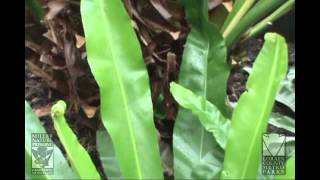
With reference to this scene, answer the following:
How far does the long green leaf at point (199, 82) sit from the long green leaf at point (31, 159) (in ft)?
0.74

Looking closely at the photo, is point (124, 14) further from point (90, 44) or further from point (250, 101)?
point (250, 101)

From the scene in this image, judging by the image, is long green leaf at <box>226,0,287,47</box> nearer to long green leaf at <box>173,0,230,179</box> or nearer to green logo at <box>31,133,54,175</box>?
long green leaf at <box>173,0,230,179</box>

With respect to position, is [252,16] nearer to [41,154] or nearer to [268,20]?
[268,20]

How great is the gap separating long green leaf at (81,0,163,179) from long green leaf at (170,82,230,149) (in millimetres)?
64

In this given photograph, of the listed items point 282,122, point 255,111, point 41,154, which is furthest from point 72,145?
point 282,122

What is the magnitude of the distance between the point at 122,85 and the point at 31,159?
25 cm

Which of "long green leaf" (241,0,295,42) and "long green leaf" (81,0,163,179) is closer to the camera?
"long green leaf" (81,0,163,179)

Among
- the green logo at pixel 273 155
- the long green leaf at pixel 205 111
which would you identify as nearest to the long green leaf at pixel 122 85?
the long green leaf at pixel 205 111

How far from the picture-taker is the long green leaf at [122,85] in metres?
1.00

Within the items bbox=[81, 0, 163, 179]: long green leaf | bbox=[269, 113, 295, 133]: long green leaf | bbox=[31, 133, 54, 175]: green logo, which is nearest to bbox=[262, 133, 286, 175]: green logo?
bbox=[269, 113, 295, 133]: long green leaf

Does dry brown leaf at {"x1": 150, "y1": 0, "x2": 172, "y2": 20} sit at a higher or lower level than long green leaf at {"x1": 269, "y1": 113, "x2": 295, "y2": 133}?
higher

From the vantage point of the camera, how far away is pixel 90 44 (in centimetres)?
100

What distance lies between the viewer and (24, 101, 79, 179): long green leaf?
3.50ft

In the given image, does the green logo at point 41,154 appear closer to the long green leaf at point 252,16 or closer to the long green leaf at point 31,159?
the long green leaf at point 31,159
